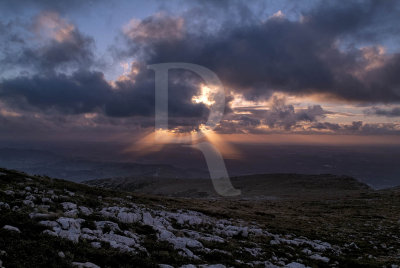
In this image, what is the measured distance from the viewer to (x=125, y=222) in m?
15.8

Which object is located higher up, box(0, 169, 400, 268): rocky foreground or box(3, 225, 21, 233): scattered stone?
box(3, 225, 21, 233): scattered stone

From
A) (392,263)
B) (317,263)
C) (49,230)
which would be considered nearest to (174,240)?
(49,230)

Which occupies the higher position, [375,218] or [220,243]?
[220,243]

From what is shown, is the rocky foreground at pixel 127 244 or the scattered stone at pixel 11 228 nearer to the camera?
the rocky foreground at pixel 127 244

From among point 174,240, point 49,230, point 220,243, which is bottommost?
point 220,243

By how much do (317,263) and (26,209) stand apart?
691 inches

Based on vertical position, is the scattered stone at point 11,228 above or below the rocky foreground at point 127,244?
above

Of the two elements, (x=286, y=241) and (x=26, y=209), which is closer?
(x=26, y=209)

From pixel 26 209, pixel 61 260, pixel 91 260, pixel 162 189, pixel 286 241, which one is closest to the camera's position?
pixel 61 260

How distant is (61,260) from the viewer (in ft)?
26.7

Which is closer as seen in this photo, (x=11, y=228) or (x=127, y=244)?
(x=11, y=228)

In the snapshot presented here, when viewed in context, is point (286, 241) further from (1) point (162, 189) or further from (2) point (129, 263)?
(1) point (162, 189)

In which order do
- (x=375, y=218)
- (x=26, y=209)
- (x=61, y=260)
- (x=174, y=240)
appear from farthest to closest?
(x=375, y=218) < (x=174, y=240) < (x=26, y=209) < (x=61, y=260)

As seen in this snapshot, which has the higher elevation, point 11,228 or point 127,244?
point 11,228
